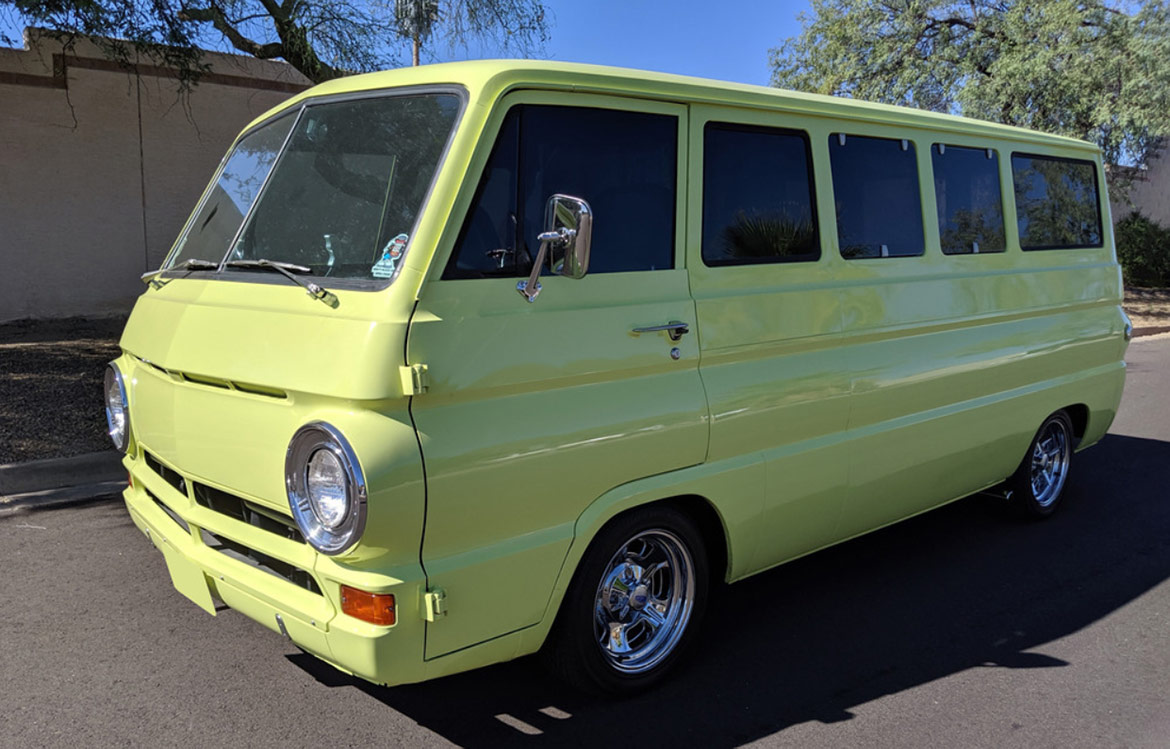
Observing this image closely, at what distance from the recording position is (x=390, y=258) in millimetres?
2891

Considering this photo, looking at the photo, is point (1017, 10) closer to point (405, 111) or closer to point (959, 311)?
point (959, 311)

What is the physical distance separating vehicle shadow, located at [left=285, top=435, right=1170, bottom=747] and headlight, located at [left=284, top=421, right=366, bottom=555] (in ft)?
3.35

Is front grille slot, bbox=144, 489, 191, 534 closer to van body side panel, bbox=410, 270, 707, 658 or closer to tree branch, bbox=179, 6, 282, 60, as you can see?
van body side panel, bbox=410, 270, 707, 658

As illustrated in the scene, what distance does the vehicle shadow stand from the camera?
3.38 metres

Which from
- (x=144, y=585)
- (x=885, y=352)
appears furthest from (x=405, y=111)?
(x=144, y=585)

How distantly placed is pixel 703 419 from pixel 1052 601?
2345 mm

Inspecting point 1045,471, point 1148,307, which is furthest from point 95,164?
point 1148,307

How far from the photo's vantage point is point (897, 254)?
4328 millimetres

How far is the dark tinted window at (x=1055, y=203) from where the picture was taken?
208 inches

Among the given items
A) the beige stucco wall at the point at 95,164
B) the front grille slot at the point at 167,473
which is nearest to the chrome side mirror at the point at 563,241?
the front grille slot at the point at 167,473

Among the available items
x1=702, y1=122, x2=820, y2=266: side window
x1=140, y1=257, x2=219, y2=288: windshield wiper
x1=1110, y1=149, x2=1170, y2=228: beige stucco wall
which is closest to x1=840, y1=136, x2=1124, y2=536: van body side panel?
x1=702, y1=122, x2=820, y2=266: side window

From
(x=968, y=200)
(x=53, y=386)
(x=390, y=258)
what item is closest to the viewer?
(x=390, y=258)

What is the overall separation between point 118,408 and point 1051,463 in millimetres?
5267

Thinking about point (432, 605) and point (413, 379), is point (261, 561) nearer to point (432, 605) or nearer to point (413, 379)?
point (432, 605)
